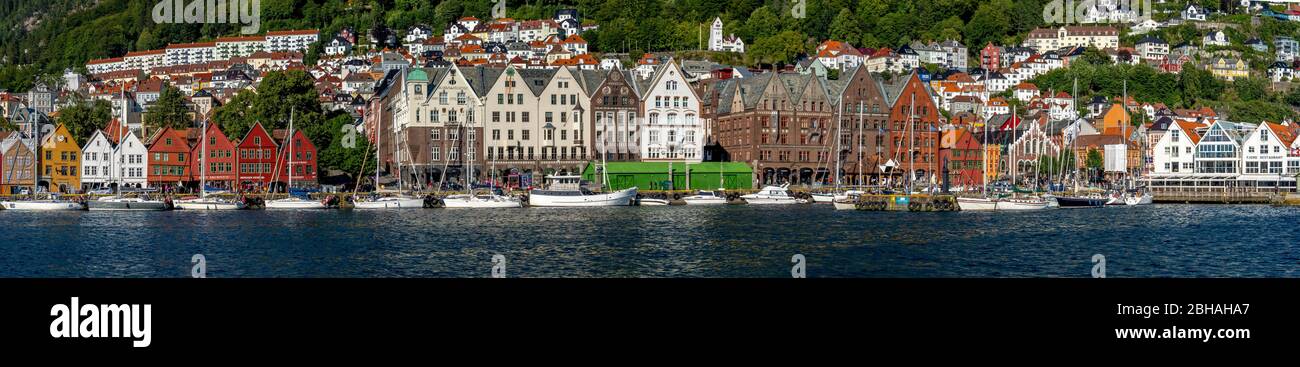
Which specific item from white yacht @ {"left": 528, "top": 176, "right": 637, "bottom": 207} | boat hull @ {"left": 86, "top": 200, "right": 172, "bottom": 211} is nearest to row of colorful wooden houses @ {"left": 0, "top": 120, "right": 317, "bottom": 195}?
boat hull @ {"left": 86, "top": 200, "right": 172, "bottom": 211}

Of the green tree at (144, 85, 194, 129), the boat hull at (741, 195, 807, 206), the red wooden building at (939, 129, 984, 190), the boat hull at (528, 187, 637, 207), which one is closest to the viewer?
the boat hull at (528, 187, 637, 207)

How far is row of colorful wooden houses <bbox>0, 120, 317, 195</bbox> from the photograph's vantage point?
72750 mm

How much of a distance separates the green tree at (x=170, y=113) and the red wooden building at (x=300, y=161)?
63.3ft

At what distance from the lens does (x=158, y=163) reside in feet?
241

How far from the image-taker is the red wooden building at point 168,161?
73312mm

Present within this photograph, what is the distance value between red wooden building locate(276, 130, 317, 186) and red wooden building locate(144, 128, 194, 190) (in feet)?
17.8

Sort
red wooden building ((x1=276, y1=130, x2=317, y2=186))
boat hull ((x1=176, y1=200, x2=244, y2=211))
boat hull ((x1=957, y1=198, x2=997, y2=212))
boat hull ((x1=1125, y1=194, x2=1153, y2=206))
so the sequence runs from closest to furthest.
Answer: boat hull ((x1=957, y1=198, x2=997, y2=212)) < boat hull ((x1=176, y1=200, x2=244, y2=211)) < boat hull ((x1=1125, y1=194, x2=1153, y2=206)) < red wooden building ((x1=276, y1=130, x2=317, y2=186))

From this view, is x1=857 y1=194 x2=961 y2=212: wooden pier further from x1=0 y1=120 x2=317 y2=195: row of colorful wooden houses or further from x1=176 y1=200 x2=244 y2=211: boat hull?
x1=0 y1=120 x2=317 y2=195: row of colorful wooden houses

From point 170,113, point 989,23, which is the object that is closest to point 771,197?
point 170,113

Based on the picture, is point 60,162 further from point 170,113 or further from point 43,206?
point 43,206

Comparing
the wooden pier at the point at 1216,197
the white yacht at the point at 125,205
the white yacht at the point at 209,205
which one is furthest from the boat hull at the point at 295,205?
the wooden pier at the point at 1216,197

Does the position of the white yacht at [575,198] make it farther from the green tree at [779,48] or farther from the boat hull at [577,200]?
the green tree at [779,48]
